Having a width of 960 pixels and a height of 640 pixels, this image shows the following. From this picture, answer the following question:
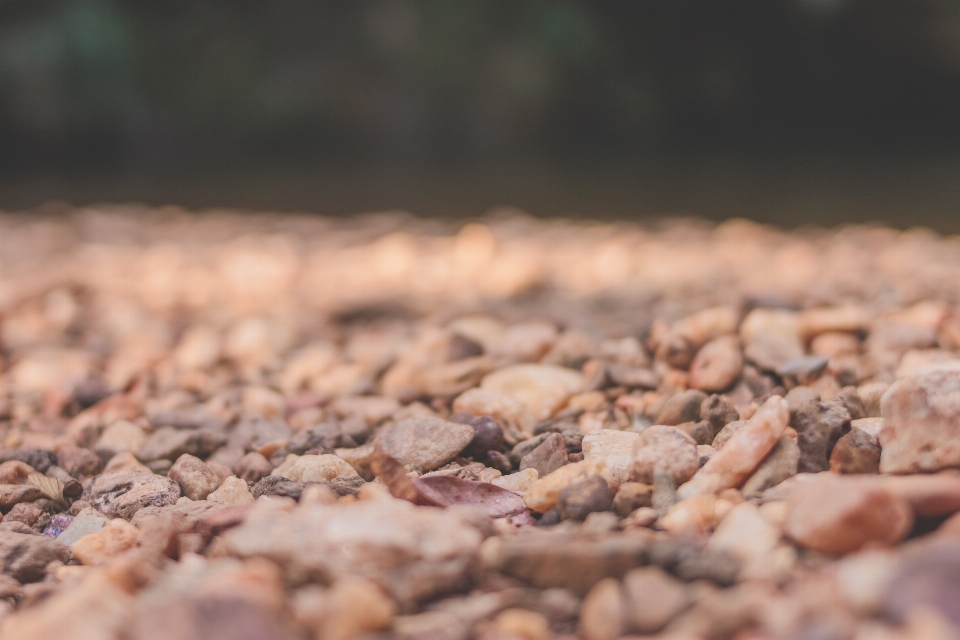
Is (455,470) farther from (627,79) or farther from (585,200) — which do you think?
(627,79)

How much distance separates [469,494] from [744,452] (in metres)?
0.26

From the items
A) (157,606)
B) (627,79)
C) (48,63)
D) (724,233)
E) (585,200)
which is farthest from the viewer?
(627,79)

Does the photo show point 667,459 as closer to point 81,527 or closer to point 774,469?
point 774,469

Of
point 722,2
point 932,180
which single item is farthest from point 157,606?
point 722,2

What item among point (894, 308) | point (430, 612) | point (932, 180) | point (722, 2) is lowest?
point (430, 612)

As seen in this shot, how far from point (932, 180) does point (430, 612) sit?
541 cm

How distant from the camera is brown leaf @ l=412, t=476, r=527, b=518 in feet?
2.42

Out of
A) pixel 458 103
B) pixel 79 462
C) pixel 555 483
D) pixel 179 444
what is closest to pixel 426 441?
pixel 555 483

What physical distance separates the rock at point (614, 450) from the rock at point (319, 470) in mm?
250

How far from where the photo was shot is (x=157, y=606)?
0.50m

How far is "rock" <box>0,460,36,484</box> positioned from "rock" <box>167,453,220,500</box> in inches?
6.1

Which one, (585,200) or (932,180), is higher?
(932,180)

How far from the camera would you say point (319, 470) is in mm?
821

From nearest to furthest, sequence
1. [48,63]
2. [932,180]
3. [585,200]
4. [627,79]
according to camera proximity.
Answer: [585,200] < [932,180] < [48,63] < [627,79]
